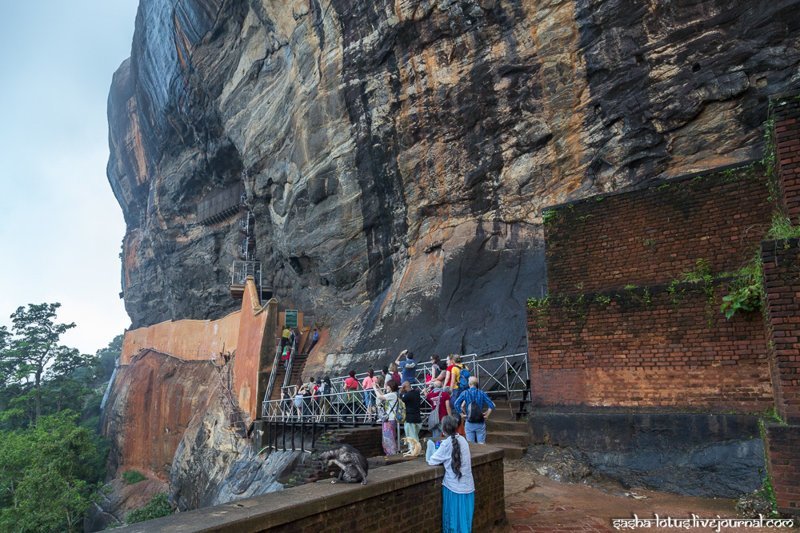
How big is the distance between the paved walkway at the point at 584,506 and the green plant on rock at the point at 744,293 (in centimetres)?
245

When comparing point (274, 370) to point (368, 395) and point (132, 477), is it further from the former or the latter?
point (132, 477)

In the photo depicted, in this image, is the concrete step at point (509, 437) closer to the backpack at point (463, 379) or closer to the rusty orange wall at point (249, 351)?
the backpack at point (463, 379)

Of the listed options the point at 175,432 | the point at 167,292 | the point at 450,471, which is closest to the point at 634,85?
the point at 450,471

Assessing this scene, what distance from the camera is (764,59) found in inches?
520

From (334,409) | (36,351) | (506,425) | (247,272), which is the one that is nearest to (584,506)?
(506,425)

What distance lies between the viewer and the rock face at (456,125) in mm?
14094

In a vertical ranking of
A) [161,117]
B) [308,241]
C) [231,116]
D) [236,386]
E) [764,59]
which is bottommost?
[236,386]

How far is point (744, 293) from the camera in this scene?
23.9ft

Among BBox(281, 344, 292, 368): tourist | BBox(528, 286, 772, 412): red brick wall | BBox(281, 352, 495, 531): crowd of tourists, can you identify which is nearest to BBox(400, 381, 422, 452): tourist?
BBox(281, 352, 495, 531): crowd of tourists

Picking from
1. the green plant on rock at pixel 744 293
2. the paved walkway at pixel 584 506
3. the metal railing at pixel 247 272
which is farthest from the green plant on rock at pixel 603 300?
the metal railing at pixel 247 272

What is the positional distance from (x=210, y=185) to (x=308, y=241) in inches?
675

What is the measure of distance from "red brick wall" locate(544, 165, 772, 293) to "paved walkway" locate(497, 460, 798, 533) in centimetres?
325

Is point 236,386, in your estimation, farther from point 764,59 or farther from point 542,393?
point 764,59

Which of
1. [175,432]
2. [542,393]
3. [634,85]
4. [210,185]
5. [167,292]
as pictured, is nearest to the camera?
[542,393]
